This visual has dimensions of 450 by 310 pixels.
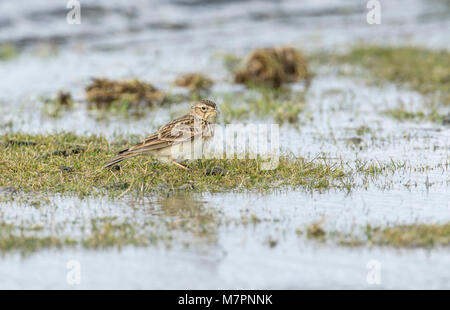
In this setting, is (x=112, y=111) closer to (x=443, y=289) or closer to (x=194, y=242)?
(x=194, y=242)

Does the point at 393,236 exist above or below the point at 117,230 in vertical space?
below

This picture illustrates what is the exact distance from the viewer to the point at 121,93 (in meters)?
15.1

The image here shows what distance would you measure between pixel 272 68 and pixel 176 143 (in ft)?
28.2

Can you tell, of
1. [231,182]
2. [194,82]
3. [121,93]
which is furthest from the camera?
[194,82]

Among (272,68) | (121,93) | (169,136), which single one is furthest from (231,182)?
(272,68)

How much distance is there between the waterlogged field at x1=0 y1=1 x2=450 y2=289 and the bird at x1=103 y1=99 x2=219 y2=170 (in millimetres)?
241

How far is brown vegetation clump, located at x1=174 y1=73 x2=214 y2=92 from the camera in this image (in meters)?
16.5

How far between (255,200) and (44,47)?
16281 mm

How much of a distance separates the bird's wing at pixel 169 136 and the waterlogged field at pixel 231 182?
12.6 inches

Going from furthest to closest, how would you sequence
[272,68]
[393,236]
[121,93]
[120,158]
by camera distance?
1. [272,68]
2. [121,93]
3. [120,158]
4. [393,236]
